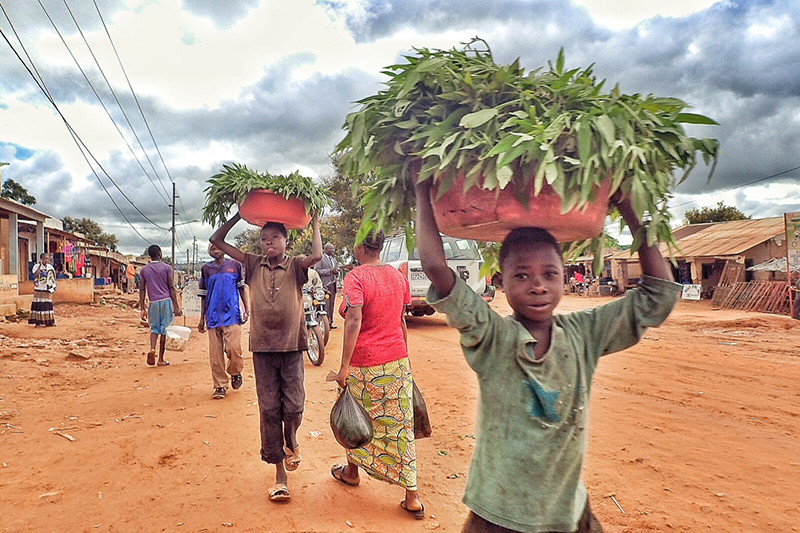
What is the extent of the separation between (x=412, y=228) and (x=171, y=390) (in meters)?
6.05

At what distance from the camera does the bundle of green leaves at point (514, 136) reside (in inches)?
56.2

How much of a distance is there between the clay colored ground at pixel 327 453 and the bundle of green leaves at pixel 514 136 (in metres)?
2.41

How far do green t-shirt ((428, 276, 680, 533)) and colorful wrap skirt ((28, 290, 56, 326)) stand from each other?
13847 mm

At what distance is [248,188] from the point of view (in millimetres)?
3457

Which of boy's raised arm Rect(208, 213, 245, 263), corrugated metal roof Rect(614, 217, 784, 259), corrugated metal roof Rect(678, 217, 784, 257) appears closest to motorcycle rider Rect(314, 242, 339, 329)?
boy's raised arm Rect(208, 213, 245, 263)

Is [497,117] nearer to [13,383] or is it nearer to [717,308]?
[13,383]

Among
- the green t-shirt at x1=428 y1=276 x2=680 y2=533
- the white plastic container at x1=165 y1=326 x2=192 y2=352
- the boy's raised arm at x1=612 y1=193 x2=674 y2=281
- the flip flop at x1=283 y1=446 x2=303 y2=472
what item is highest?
the boy's raised arm at x1=612 y1=193 x2=674 y2=281

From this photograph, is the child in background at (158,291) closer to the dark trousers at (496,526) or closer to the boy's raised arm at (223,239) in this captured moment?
the boy's raised arm at (223,239)

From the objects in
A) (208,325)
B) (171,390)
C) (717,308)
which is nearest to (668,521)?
(208,325)

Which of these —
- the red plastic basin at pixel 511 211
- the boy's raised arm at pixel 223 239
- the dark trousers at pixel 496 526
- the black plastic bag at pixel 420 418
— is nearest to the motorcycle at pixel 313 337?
the boy's raised arm at pixel 223 239

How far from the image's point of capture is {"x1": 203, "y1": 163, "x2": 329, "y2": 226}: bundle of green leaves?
3500 millimetres

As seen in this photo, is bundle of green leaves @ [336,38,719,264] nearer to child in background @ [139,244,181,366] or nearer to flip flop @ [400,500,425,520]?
flip flop @ [400,500,425,520]

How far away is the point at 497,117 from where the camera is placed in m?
1.54

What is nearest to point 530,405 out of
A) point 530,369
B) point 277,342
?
point 530,369
